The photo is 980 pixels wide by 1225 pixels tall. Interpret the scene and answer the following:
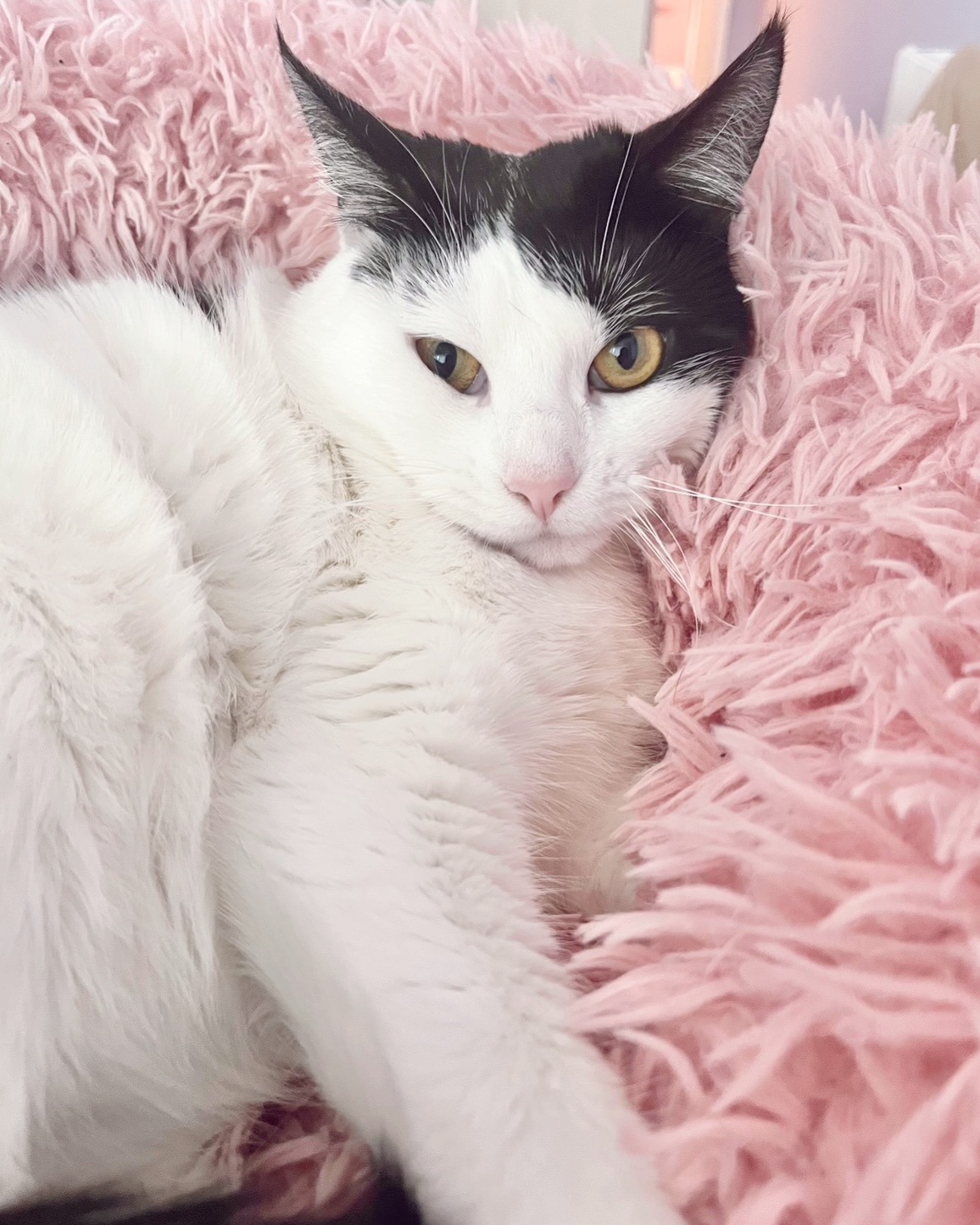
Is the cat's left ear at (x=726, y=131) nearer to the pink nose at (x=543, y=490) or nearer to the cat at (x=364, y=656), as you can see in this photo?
the cat at (x=364, y=656)

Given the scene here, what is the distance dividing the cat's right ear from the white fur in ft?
0.26

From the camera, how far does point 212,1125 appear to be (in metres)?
0.62

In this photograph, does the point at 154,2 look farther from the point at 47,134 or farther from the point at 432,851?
the point at 432,851

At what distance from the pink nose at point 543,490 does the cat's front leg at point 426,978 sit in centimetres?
23

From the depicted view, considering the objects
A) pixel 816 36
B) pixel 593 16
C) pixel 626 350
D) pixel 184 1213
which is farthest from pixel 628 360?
pixel 816 36

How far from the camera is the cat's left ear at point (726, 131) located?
73cm

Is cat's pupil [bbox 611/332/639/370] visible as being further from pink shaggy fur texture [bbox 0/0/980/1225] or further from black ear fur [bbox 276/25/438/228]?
black ear fur [bbox 276/25/438/228]

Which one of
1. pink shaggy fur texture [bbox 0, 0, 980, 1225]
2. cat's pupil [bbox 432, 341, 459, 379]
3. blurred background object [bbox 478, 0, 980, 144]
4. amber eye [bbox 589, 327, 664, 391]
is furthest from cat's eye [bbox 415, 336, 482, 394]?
blurred background object [bbox 478, 0, 980, 144]

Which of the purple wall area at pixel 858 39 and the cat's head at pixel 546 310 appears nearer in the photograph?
the cat's head at pixel 546 310

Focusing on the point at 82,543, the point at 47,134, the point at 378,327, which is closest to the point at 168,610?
the point at 82,543

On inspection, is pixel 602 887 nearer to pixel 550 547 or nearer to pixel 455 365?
pixel 550 547

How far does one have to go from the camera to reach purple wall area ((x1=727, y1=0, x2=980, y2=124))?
1.85 m

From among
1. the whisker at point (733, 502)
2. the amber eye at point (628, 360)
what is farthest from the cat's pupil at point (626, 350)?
the whisker at point (733, 502)

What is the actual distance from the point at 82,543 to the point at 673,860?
1.58 ft
